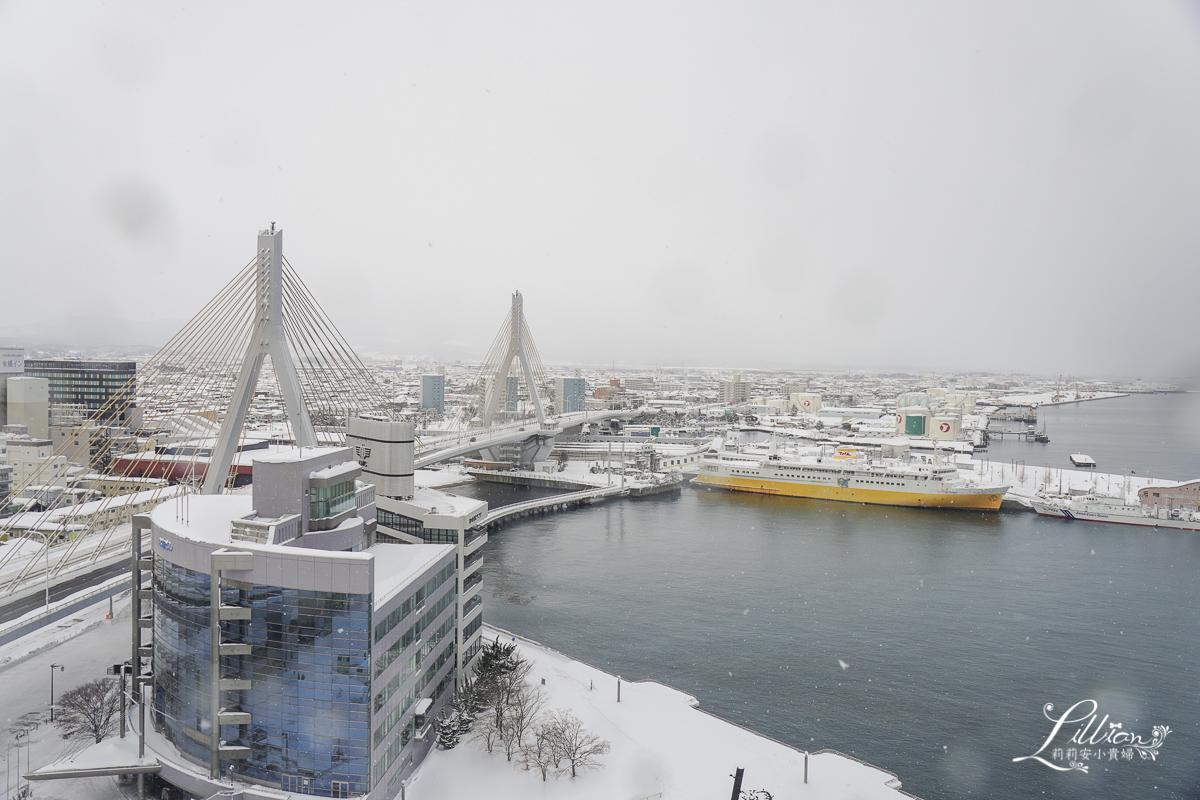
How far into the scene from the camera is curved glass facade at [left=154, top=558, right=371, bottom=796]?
4.63m

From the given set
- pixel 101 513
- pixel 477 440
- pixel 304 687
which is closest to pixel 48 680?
pixel 304 687

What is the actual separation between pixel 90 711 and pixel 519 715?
10.9 feet

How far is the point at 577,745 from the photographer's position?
5.51 meters

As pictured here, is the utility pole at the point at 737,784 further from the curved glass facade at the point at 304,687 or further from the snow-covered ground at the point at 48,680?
the snow-covered ground at the point at 48,680

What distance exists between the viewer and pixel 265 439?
53.5ft

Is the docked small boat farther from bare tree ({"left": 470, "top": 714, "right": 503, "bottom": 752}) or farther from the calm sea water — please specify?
bare tree ({"left": 470, "top": 714, "right": 503, "bottom": 752})

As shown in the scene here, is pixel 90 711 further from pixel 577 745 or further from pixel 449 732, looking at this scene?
pixel 577 745

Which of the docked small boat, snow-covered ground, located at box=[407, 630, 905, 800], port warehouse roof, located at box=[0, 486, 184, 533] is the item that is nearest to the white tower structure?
port warehouse roof, located at box=[0, 486, 184, 533]

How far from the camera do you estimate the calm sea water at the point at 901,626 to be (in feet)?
20.7

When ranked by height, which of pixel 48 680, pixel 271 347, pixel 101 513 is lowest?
pixel 48 680

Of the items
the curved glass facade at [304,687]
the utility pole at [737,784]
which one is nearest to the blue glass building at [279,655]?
the curved glass facade at [304,687]

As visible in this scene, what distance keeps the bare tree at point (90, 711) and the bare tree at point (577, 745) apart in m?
3.48

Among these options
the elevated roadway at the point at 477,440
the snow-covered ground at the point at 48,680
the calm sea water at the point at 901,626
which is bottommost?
the calm sea water at the point at 901,626

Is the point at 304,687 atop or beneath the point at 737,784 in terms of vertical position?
atop
